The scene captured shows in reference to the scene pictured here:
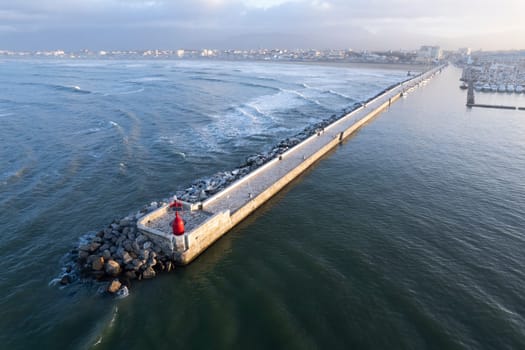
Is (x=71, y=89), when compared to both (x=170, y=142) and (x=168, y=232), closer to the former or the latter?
(x=170, y=142)

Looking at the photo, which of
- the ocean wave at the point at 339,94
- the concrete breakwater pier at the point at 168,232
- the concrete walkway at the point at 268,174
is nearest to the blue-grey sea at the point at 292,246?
the concrete breakwater pier at the point at 168,232

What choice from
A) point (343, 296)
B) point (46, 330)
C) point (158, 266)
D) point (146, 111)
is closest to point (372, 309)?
point (343, 296)

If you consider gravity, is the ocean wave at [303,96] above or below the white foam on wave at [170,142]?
above

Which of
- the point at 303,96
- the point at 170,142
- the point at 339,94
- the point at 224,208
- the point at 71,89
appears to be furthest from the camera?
the point at 339,94

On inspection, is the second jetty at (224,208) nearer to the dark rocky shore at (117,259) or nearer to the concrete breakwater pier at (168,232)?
the concrete breakwater pier at (168,232)

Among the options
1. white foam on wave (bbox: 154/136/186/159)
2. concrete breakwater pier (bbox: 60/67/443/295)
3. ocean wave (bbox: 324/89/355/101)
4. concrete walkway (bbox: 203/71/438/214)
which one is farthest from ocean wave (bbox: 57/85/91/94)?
concrete breakwater pier (bbox: 60/67/443/295)

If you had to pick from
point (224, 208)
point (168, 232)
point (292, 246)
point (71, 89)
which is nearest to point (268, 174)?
point (224, 208)

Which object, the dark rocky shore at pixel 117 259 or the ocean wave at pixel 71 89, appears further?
the ocean wave at pixel 71 89
